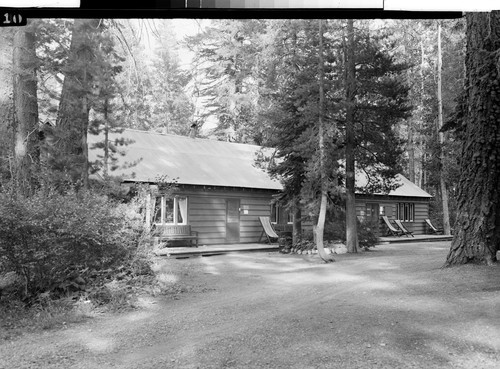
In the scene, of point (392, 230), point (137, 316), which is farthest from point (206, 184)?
point (392, 230)

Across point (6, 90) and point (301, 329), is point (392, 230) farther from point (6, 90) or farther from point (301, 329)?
point (301, 329)

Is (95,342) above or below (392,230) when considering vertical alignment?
below

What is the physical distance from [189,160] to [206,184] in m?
2.38

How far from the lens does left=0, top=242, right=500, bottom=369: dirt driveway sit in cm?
478

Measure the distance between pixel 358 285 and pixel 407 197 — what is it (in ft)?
65.1

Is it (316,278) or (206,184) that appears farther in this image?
(206,184)

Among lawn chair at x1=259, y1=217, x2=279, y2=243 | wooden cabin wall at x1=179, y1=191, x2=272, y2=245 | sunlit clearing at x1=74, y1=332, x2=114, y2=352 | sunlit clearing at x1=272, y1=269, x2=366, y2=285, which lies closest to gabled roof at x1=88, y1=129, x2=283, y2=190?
wooden cabin wall at x1=179, y1=191, x2=272, y2=245

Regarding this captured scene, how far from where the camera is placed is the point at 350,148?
16156 millimetres

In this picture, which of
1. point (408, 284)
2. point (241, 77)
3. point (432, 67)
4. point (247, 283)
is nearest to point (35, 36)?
point (247, 283)

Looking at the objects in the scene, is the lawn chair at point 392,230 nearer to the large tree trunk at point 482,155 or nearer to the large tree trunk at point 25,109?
the large tree trunk at point 482,155

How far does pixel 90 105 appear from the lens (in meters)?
11.0

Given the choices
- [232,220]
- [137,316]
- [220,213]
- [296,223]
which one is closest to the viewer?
[137,316]

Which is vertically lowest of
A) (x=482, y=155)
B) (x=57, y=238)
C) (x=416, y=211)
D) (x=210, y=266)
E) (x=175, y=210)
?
(x=210, y=266)

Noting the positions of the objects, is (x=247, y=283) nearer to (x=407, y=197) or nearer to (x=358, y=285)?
(x=358, y=285)
